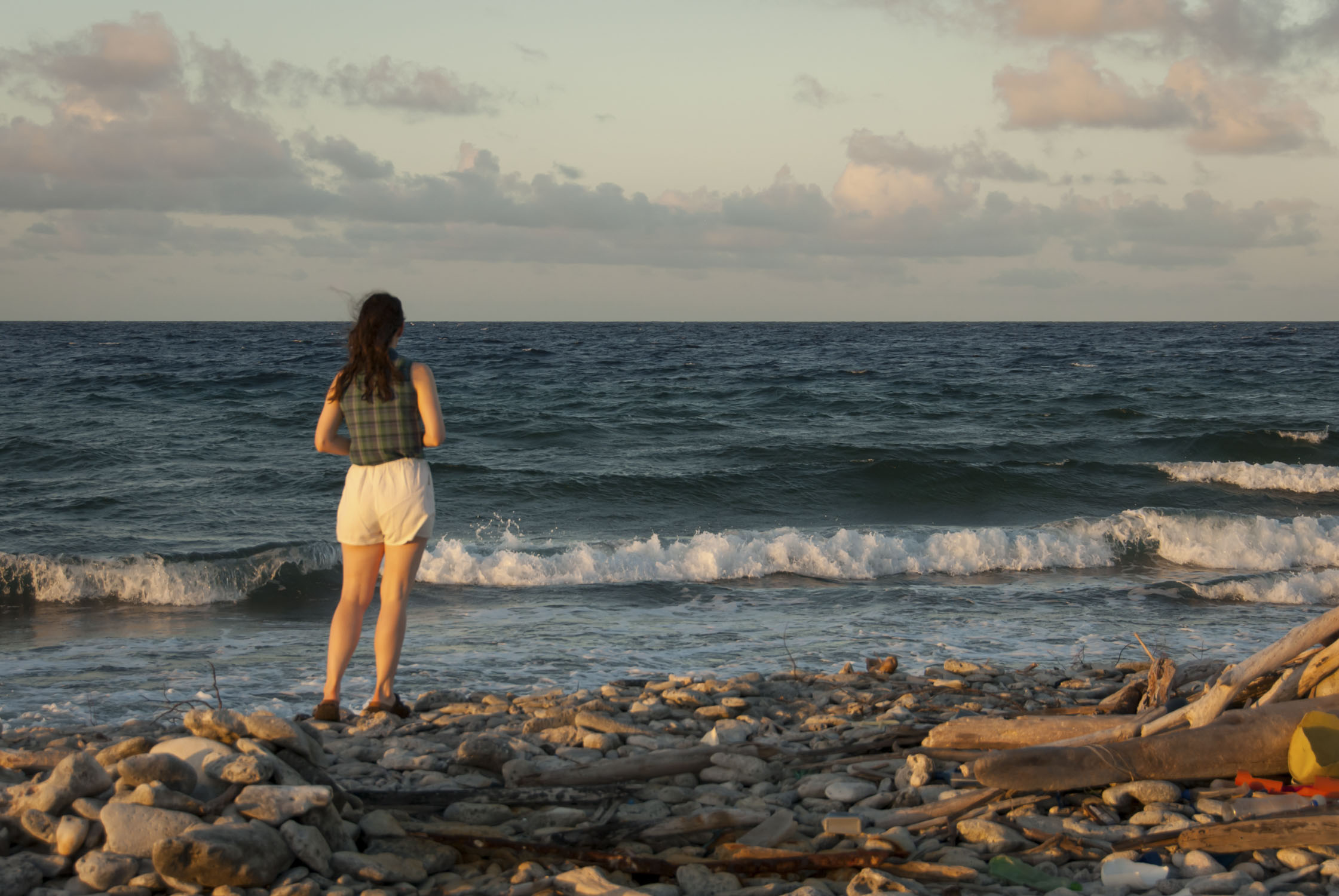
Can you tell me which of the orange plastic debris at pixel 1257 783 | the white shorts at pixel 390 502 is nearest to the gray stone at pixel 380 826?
the white shorts at pixel 390 502

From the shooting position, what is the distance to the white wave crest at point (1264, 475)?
1634 centimetres

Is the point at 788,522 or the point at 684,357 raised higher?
the point at 684,357

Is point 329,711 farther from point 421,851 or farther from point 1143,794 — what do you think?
point 1143,794

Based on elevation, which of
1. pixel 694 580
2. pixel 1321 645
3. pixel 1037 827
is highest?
pixel 1321 645

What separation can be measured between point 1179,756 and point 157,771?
3.52 m

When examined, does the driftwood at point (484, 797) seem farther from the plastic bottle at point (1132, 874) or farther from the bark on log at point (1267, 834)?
the bark on log at point (1267, 834)

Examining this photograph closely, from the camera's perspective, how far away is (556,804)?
12.0ft

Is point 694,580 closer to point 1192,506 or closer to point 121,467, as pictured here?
point 1192,506

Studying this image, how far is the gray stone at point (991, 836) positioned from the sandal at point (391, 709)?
2.82 meters

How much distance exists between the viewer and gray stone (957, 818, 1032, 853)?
334 centimetres

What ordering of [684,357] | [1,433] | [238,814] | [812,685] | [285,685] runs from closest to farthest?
[238,814] → [812,685] → [285,685] → [1,433] → [684,357]

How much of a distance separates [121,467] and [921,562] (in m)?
12.3

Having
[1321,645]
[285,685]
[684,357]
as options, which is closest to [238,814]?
[285,685]

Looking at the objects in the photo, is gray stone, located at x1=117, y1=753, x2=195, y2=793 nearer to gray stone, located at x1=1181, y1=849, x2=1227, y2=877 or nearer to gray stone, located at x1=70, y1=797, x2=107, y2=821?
gray stone, located at x1=70, y1=797, x2=107, y2=821
